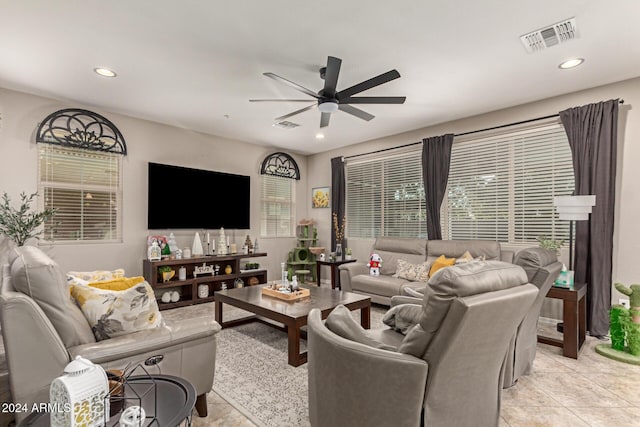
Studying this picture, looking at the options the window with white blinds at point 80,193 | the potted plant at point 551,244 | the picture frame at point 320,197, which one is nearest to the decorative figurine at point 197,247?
the window with white blinds at point 80,193

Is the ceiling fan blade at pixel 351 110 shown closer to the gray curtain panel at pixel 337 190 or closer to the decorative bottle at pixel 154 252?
the gray curtain panel at pixel 337 190

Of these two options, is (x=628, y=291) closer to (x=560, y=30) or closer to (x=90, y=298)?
(x=560, y=30)

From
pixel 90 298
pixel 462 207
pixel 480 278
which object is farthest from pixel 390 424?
pixel 462 207

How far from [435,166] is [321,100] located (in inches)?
102

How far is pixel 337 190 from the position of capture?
6496 millimetres

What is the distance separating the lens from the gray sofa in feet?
13.9

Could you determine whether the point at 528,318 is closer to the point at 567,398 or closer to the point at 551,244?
the point at 567,398

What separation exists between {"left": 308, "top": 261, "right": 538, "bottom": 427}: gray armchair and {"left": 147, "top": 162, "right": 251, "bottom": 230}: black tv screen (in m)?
4.16

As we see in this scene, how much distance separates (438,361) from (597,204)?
137 inches

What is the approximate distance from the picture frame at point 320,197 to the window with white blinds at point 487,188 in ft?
3.03

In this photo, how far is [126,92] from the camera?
388cm

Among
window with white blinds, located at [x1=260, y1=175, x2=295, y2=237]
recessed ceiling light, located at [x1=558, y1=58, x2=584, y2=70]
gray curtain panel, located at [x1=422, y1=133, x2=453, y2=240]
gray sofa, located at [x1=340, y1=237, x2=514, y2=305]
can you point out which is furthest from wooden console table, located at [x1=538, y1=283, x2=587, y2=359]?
window with white blinds, located at [x1=260, y1=175, x2=295, y2=237]

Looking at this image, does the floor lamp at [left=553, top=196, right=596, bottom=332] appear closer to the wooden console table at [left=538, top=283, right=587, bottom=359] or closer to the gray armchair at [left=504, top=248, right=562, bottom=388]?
the wooden console table at [left=538, top=283, right=587, bottom=359]

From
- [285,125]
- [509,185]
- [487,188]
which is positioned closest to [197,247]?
[285,125]
